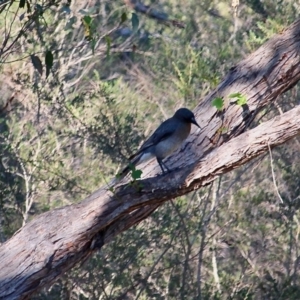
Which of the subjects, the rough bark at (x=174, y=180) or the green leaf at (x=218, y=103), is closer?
the rough bark at (x=174, y=180)

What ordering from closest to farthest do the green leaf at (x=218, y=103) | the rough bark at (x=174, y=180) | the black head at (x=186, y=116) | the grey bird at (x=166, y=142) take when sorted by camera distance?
the rough bark at (x=174, y=180) → the green leaf at (x=218, y=103) → the black head at (x=186, y=116) → the grey bird at (x=166, y=142)

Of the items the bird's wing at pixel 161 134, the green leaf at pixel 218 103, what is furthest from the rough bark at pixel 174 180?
the bird's wing at pixel 161 134

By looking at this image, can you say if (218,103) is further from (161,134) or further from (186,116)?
(161,134)

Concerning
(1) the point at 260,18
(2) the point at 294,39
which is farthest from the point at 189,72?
(2) the point at 294,39

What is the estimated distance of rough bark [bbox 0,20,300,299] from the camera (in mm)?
4102

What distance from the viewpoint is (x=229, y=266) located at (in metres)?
9.05

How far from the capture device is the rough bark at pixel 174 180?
4.10 m

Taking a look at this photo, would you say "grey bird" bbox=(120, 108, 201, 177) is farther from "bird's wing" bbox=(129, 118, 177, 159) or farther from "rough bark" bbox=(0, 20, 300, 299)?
"rough bark" bbox=(0, 20, 300, 299)

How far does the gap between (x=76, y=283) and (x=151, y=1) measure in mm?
5277

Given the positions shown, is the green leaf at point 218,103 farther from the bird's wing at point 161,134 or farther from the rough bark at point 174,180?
the bird's wing at point 161,134

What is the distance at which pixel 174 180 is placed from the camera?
13.6 feet

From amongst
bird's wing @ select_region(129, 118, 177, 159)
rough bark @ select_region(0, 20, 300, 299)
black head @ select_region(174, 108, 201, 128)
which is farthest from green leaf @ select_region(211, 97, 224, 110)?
bird's wing @ select_region(129, 118, 177, 159)

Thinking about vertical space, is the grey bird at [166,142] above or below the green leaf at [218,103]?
below

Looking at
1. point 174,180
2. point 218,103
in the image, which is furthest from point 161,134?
point 174,180
